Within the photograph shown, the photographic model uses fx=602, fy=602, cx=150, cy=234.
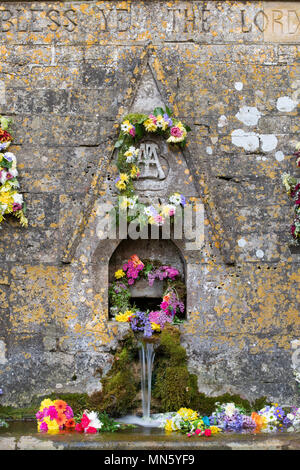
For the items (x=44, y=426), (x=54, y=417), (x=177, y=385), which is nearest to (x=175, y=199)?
(x=177, y=385)

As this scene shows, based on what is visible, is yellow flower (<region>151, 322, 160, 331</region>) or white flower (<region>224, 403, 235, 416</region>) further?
yellow flower (<region>151, 322, 160, 331</region>)

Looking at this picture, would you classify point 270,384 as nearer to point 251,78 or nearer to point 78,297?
point 78,297

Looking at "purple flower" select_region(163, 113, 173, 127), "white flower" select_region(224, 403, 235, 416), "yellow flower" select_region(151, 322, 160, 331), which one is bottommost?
"white flower" select_region(224, 403, 235, 416)

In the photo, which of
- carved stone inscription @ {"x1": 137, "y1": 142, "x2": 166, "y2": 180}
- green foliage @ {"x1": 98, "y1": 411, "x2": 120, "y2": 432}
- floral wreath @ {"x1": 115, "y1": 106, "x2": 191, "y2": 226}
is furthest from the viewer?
carved stone inscription @ {"x1": 137, "y1": 142, "x2": 166, "y2": 180}

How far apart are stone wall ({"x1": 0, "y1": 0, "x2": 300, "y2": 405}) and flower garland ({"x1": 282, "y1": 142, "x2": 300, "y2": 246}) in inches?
3.6

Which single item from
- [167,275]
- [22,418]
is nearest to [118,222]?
[167,275]

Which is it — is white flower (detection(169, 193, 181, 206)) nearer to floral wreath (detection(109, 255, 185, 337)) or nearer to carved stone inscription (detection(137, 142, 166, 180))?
carved stone inscription (detection(137, 142, 166, 180))

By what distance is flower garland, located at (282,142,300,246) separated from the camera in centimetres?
618

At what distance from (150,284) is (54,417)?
1.66 meters

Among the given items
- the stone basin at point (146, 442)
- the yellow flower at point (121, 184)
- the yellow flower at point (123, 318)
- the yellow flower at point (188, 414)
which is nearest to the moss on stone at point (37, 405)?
the stone basin at point (146, 442)

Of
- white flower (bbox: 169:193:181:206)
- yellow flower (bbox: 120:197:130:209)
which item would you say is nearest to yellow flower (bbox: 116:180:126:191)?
yellow flower (bbox: 120:197:130:209)

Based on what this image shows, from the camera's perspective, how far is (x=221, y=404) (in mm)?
6023

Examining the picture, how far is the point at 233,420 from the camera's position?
5723 millimetres

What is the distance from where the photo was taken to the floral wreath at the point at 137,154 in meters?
6.16
